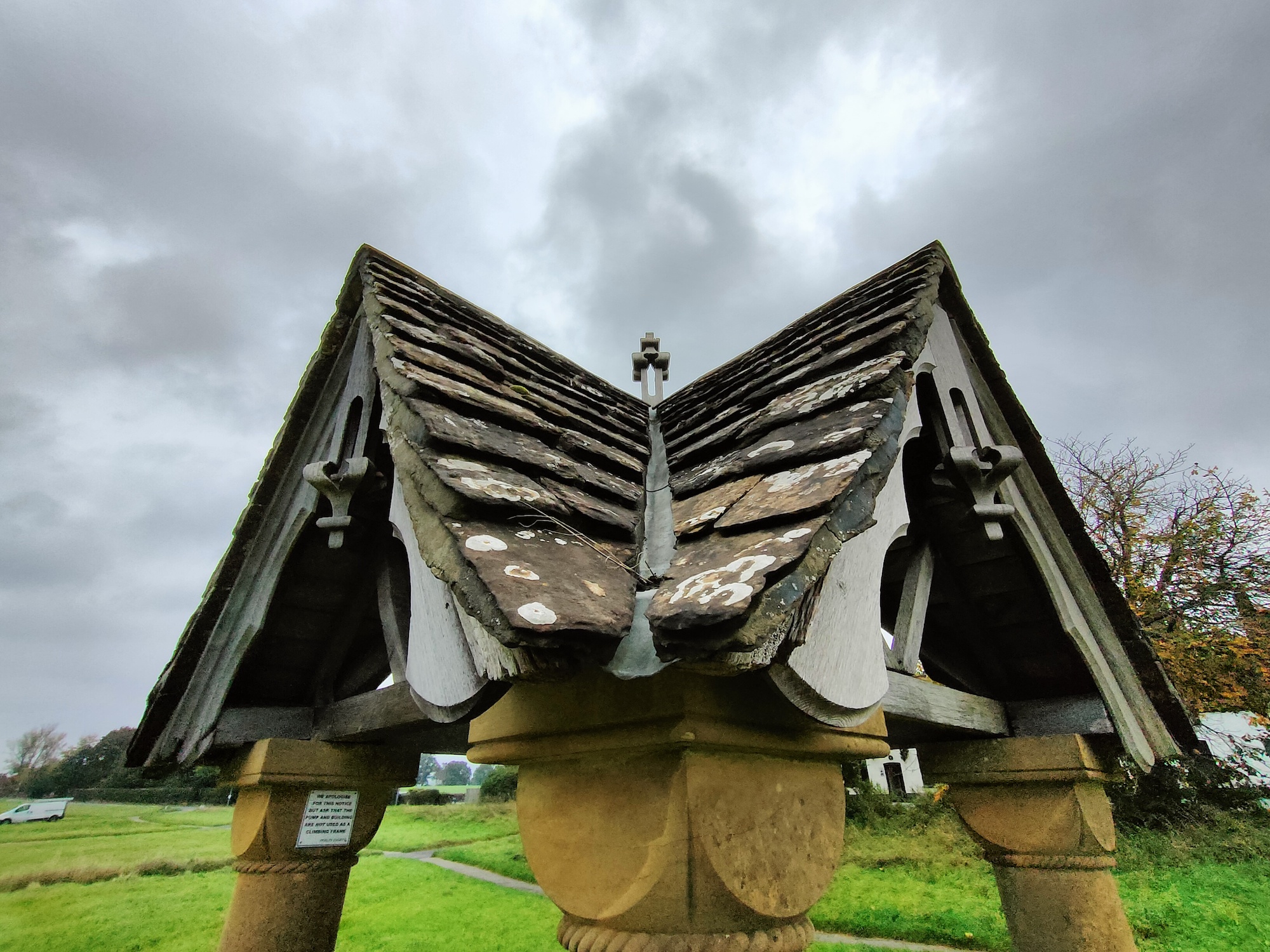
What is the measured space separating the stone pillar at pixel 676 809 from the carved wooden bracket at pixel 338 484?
1.08m

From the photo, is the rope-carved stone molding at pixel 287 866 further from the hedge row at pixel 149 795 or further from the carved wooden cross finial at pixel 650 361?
the hedge row at pixel 149 795

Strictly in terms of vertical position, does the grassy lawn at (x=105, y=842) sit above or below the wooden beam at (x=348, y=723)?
below

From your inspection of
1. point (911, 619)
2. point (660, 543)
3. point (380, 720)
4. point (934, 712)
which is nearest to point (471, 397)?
point (660, 543)

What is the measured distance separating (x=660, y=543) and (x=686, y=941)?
0.83 m

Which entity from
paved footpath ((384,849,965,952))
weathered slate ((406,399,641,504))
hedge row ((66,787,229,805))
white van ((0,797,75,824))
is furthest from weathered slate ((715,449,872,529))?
hedge row ((66,787,229,805))

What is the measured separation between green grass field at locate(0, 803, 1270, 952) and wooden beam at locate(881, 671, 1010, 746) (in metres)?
5.99

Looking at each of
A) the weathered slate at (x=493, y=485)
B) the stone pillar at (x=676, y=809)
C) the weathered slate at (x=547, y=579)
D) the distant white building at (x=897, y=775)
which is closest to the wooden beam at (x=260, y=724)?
the stone pillar at (x=676, y=809)

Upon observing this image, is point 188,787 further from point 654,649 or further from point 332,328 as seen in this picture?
point 654,649

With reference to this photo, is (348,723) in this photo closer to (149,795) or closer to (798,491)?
(798,491)

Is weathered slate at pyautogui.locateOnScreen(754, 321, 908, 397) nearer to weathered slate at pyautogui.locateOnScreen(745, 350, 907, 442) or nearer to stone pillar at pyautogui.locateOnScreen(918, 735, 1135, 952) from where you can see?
weathered slate at pyautogui.locateOnScreen(745, 350, 907, 442)

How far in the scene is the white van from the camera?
14.3m

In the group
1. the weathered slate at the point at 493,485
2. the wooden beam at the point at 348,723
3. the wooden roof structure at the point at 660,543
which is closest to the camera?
the wooden roof structure at the point at 660,543

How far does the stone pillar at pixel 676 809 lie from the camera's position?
3.83 ft

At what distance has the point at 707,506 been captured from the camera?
4.58ft
